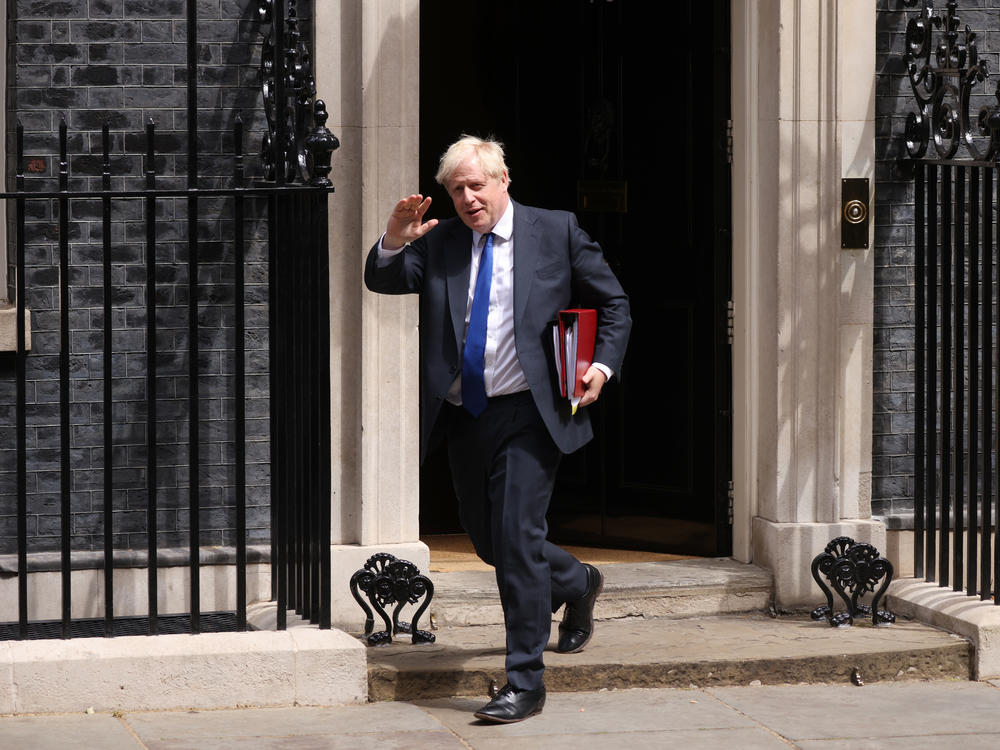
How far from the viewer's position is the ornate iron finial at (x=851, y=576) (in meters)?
6.72

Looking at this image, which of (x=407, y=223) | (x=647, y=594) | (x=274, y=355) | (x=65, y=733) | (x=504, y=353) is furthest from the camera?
(x=647, y=594)

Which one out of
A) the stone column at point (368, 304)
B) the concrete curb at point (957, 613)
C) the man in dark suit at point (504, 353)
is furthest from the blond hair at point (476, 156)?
the concrete curb at point (957, 613)

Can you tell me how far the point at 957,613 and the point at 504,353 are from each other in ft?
7.19

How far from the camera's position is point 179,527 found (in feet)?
21.4

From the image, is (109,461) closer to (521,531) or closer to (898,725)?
(521,531)

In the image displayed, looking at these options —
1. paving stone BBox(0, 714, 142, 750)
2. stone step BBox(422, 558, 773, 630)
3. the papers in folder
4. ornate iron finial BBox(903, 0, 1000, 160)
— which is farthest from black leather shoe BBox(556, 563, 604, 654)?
ornate iron finial BBox(903, 0, 1000, 160)

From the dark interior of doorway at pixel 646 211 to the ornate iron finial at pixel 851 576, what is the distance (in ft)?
2.29

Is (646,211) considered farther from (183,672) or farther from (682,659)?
(183,672)

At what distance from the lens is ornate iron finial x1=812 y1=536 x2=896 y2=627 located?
672cm

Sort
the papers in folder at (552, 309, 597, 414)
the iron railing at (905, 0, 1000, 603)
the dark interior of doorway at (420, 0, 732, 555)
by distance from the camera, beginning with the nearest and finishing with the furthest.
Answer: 1. the papers in folder at (552, 309, 597, 414)
2. the iron railing at (905, 0, 1000, 603)
3. the dark interior of doorway at (420, 0, 732, 555)

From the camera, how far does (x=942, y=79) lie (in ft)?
21.9

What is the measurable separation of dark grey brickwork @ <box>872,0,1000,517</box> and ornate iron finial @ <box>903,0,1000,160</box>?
0.09m

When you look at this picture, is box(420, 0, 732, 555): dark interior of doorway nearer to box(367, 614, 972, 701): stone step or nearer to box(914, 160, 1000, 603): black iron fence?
box(914, 160, 1000, 603): black iron fence

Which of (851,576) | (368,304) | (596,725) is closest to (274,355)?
(368,304)
